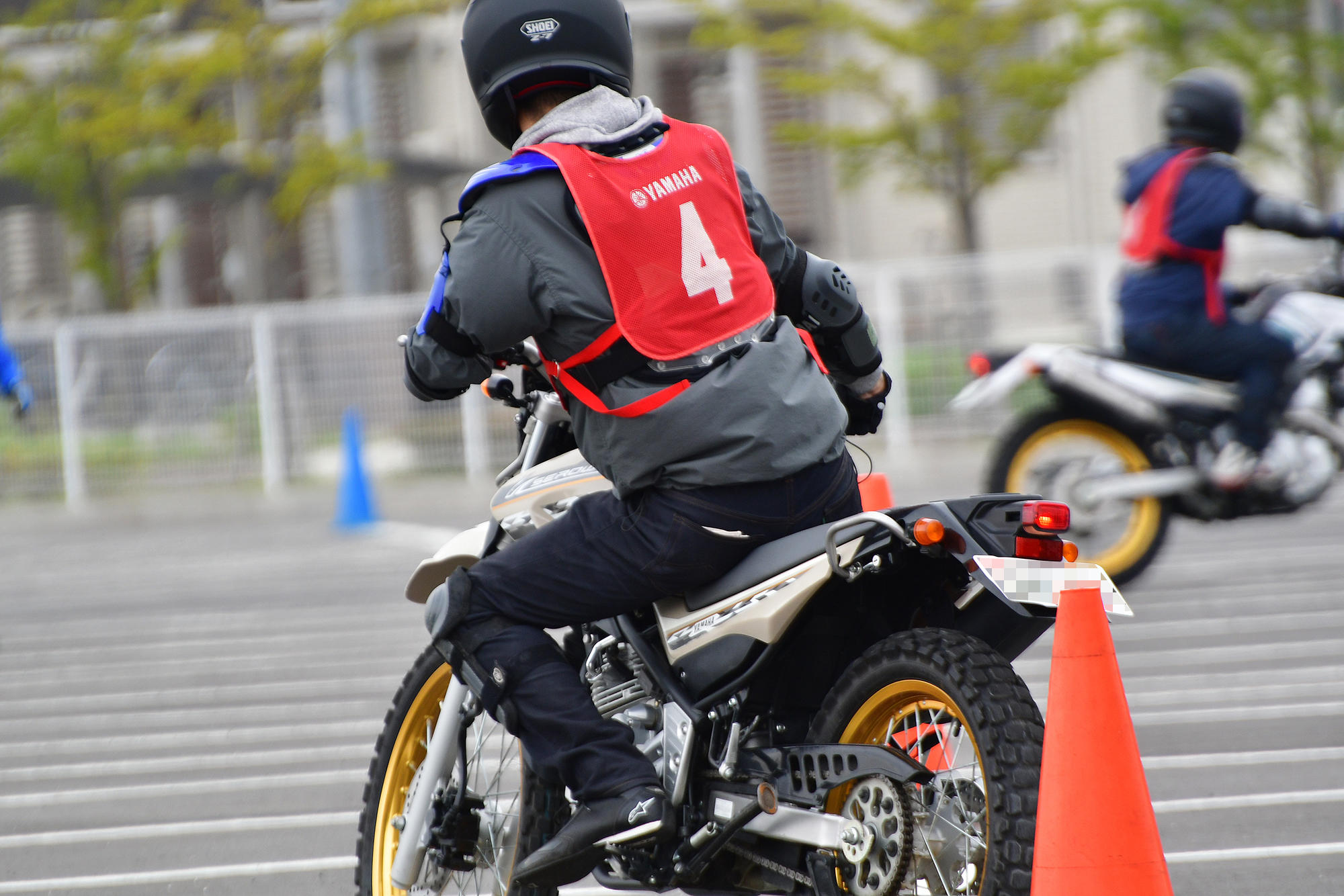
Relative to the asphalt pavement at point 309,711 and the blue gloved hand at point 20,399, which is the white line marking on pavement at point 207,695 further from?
the blue gloved hand at point 20,399

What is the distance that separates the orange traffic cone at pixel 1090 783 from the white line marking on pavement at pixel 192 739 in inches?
159

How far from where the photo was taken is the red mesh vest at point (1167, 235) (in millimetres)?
7914

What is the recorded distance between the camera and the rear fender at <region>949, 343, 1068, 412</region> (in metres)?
7.98

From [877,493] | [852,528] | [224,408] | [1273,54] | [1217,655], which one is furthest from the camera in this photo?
[1273,54]

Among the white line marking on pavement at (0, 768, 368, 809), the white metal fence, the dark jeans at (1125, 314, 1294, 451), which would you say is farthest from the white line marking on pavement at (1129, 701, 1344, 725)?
the white metal fence

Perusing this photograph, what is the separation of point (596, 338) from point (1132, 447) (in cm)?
526

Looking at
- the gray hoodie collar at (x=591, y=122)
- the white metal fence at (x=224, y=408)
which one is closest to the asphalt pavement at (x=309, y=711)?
the gray hoodie collar at (x=591, y=122)

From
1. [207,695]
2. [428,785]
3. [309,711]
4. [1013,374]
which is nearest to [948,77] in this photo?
[1013,374]

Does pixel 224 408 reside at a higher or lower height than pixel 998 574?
lower

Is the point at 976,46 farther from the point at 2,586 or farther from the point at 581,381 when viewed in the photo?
the point at 581,381

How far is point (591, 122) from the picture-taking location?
336cm

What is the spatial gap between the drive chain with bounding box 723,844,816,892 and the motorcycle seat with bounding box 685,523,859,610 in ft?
1.53

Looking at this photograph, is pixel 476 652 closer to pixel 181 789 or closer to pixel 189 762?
pixel 181 789

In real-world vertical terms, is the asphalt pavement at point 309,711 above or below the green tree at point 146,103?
below
